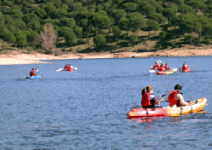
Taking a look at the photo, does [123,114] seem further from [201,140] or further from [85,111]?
[201,140]

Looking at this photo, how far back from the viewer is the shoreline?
140163 mm

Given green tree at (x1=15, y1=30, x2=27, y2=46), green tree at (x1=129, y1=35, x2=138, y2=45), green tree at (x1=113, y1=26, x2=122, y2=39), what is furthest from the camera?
green tree at (x1=113, y1=26, x2=122, y2=39)

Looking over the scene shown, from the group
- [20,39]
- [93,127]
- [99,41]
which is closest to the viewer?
[93,127]

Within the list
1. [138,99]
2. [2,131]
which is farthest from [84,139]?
[138,99]

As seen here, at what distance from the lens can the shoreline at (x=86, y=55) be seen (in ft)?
460

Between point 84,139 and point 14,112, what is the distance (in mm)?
11596

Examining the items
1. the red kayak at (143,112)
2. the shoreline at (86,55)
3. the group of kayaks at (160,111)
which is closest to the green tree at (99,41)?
the shoreline at (86,55)

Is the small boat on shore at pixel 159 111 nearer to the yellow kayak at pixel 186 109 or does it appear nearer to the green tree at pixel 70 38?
the yellow kayak at pixel 186 109

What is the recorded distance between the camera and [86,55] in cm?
18262

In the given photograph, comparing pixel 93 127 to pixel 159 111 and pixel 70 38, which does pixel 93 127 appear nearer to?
pixel 159 111

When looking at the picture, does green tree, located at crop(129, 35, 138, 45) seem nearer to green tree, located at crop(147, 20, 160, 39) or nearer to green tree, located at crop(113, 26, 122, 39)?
green tree, located at crop(113, 26, 122, 39)

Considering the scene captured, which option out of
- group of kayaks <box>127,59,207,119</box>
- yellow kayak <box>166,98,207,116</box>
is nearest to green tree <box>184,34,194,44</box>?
yellow kayak <box>166,98,207,116</box>

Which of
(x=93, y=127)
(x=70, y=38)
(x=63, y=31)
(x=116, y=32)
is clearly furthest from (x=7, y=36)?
(x=93, y=127)

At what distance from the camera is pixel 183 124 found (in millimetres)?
23484
